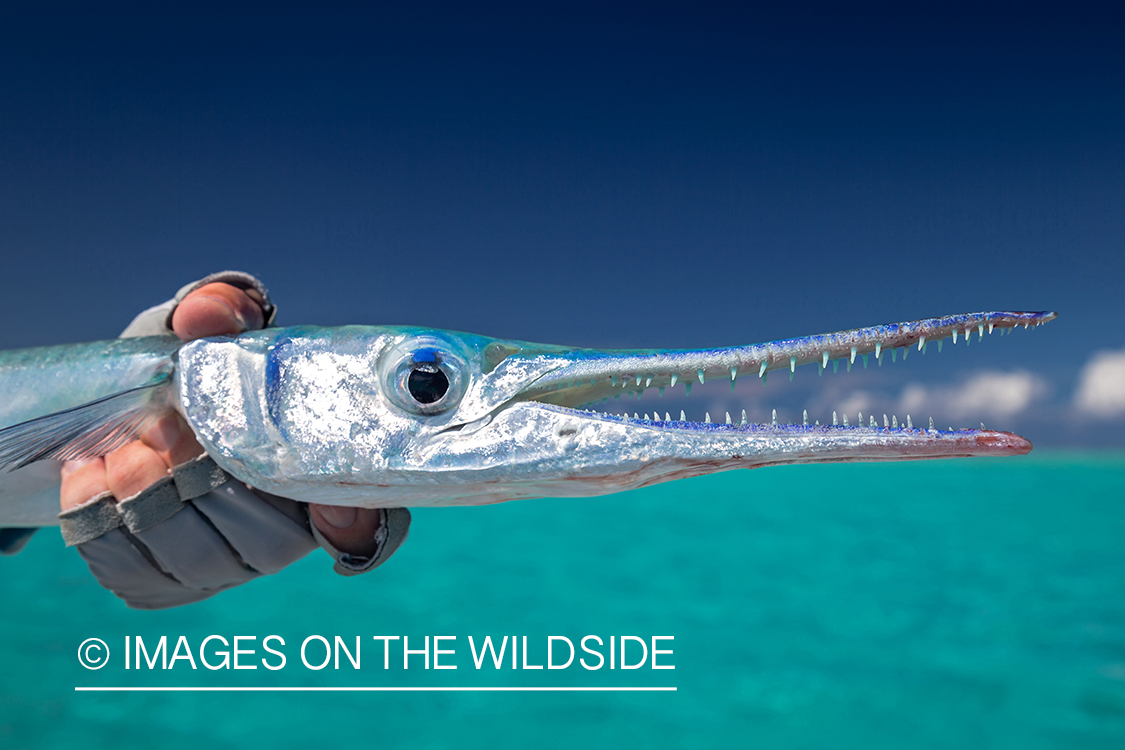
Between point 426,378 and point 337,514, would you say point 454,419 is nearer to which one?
point 426,378

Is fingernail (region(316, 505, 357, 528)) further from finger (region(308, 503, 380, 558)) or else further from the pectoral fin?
the pectoral fin

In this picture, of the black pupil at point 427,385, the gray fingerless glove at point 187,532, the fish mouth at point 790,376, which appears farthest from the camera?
the gray fingerless glove at point 187,532

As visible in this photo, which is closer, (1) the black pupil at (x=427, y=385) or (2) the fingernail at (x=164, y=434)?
(1) the black pupil at (x=427, y=385)

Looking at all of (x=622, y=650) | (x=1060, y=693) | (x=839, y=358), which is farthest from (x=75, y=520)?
(x=1060, y=693)

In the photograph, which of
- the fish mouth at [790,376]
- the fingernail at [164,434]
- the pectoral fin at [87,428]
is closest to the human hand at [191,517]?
the fingernail at [164,434]

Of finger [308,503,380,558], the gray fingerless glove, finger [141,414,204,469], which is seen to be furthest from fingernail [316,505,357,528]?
finger [141,414,204,469]

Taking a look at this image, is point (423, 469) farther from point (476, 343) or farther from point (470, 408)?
point (476, 343)

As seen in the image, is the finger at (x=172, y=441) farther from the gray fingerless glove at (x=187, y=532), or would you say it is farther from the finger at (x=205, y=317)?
the finger at (x=205, y=317)

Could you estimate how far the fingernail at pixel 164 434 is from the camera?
159 cm

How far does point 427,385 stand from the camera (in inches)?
52.0

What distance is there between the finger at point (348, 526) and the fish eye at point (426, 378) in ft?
1.52

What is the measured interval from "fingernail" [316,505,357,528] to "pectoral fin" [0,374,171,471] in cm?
46

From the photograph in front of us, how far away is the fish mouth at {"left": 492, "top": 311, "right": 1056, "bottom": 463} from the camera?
1.11 metres

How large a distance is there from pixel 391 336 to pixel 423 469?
334 millimetres
